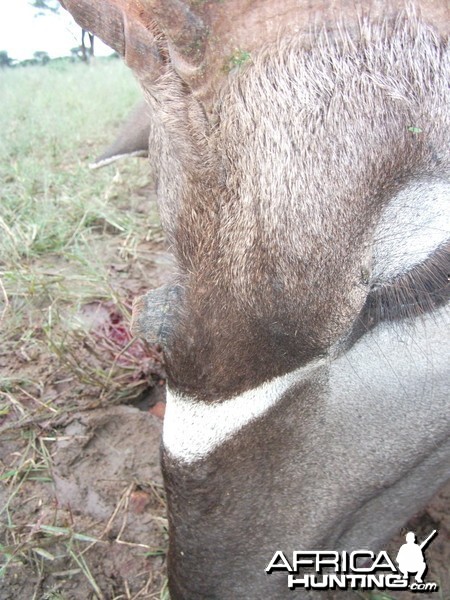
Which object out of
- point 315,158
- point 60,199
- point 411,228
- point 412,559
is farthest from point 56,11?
point 60,199

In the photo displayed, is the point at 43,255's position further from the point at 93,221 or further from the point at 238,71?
the point at 238,71

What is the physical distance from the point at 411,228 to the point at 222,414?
57 cm

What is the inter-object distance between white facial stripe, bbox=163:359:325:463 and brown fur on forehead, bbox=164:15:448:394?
0.18 meters

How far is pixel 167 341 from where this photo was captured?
1.42 m

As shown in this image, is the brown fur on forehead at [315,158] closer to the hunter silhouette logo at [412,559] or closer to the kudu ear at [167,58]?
the kudu ear at [167,58]

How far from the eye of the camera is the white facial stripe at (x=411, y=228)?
1282 mm

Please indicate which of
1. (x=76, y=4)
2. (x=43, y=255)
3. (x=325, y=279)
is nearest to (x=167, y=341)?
(x=325, y=279)

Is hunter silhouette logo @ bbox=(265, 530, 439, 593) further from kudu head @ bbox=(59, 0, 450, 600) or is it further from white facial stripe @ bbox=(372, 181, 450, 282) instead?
white facial stripe @ bbox=(372, 181, 450, 282)

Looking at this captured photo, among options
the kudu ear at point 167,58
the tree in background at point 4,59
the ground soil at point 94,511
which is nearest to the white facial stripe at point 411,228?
the kudu ear at point 167,58

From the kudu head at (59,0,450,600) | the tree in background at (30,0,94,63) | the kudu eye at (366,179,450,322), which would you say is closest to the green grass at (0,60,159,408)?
the tree in background at (30,0,94,63)

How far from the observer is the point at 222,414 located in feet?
4.59

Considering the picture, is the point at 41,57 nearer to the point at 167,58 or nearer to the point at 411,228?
the point at 167,58

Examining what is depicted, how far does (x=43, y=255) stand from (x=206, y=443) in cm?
224

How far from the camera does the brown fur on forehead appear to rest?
1214 millimetres
